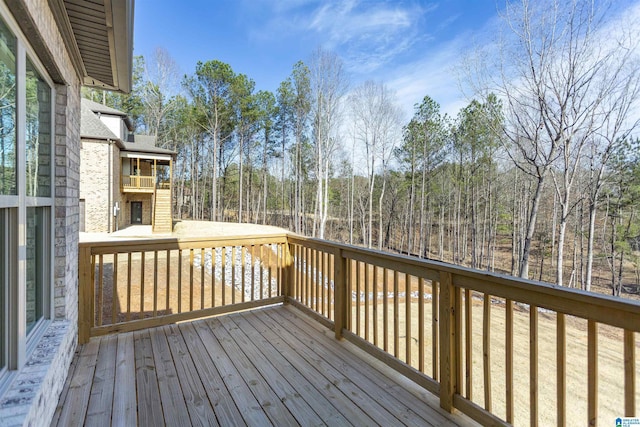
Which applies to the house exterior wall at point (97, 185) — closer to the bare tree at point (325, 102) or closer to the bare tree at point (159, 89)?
the bare tree at point (159, 89)

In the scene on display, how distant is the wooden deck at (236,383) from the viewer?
1.86 m

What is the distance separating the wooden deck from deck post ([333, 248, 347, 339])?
16 cm

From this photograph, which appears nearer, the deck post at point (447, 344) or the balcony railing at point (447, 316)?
the balcony railing at point (447, 316)

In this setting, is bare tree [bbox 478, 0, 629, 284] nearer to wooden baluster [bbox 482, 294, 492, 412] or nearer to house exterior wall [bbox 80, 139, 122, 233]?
wooden baluster [bbox 482, 294, 492, 412]

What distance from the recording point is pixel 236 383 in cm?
221

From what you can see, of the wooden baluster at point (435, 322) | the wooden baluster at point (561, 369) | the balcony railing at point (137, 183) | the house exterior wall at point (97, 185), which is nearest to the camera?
the wooden baluster at point (561, 369)

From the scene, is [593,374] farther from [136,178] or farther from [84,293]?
[136,178]

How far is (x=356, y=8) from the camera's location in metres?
10.5

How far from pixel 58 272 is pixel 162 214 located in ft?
43.1

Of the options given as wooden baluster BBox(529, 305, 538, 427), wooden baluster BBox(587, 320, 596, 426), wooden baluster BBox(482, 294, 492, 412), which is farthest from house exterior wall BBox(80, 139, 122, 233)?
wooden baluster BBox(587, 320, 596, 426)

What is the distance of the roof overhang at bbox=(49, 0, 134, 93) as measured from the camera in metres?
1.87

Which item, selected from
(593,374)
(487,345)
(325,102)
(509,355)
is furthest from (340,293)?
(325,102)

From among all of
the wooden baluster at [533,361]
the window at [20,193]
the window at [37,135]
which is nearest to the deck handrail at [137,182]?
the window at [37,135]

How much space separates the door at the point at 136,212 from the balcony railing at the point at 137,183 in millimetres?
2282
